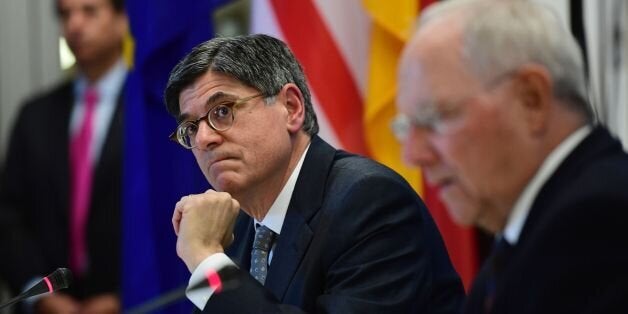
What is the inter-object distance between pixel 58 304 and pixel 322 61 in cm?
139

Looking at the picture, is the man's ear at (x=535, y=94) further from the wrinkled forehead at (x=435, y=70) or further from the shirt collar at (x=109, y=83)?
the shirt collar at (x=109, y=83)

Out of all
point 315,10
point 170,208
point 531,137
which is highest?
point 531,137

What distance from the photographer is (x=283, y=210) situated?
2729 millimetres

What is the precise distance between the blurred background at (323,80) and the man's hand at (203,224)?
1.59m

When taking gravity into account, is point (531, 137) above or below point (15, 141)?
above

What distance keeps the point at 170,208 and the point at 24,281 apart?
937 millimetres

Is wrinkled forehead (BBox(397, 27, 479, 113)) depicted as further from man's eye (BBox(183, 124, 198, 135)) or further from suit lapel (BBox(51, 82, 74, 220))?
suit lapel (BBox(51, 82, 74, 220))

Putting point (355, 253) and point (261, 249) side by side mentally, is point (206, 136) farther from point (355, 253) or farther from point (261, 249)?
point (355, 253)

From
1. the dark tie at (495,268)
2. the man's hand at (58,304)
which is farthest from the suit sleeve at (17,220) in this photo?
the dark tie at (495,268)

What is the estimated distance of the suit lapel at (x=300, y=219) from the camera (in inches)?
102

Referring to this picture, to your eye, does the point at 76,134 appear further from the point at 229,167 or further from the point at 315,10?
the point at 229,167

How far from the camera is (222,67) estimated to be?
2.70 metres

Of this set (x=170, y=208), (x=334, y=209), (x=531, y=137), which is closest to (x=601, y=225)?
(x=531, y=137)

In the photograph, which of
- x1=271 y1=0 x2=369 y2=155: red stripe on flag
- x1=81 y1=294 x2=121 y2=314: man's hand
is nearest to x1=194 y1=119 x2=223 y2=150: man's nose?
x1=271 y1=0 x2=369 y2=155: red stripe on flag
